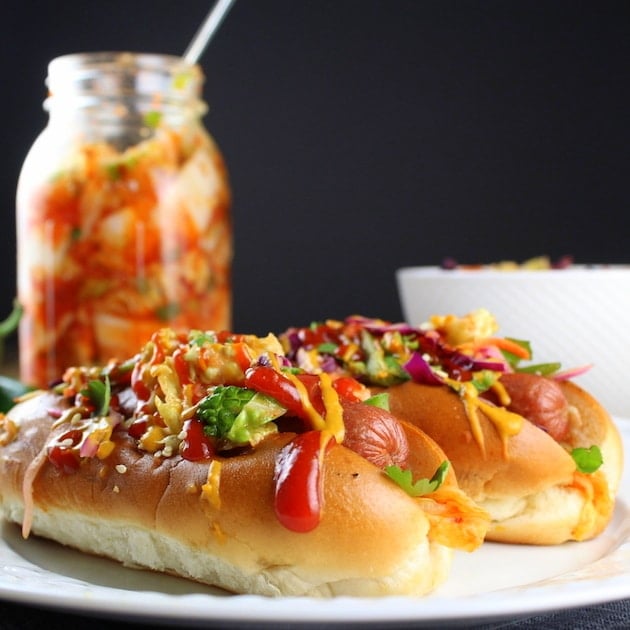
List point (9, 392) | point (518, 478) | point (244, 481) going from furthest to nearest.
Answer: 1. point (9, 392)
2. point (518, 478)
3. point (244, 481)

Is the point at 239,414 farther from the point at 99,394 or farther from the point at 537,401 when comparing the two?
the point at 537,401

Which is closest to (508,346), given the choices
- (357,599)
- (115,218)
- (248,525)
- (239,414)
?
(239,414)

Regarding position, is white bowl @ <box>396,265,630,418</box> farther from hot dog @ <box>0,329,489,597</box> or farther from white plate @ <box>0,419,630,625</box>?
hot dog @ <box>0,329,489,597</box>

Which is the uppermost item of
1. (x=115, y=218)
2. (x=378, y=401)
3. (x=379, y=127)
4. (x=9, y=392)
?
(x=379, y=127)

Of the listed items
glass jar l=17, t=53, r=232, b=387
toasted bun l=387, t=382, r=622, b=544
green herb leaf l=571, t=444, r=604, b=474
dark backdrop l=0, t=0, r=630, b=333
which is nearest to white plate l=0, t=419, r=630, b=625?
toasted bun l=387, t=382, r=622, b=544

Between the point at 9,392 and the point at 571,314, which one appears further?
the point at 571,314

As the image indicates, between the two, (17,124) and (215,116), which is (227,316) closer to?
(215,116)

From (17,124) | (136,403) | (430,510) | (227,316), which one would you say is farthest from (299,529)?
(17,124)
